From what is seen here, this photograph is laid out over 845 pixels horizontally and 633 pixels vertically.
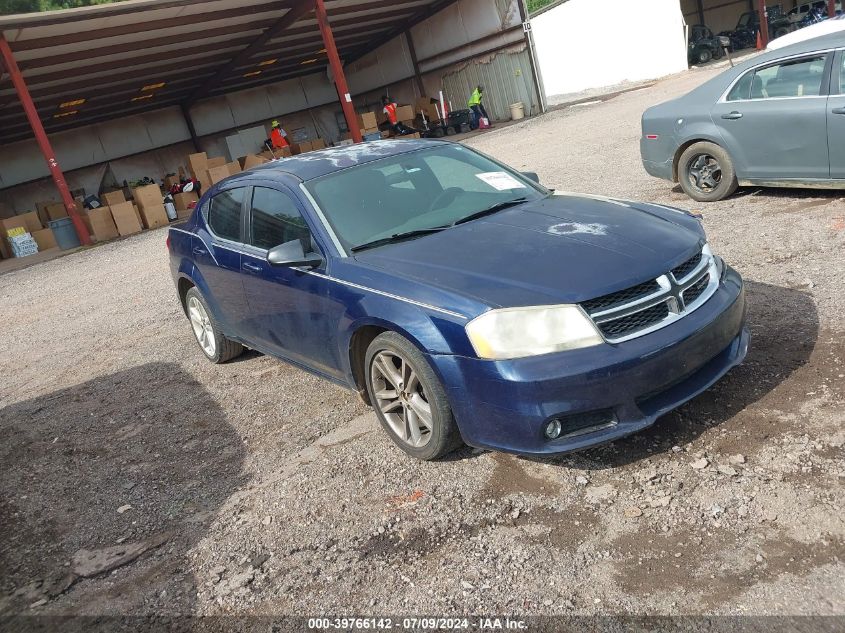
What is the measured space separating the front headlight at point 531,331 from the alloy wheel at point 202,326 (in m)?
3.38

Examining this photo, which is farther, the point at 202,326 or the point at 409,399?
the point at 202,326

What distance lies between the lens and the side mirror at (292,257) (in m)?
3.99

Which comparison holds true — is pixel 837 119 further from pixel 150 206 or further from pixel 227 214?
pixel 150 206

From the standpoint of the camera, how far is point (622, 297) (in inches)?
128

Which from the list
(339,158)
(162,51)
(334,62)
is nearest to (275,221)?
(339,158)

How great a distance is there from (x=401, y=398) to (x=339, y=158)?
73.4 inches

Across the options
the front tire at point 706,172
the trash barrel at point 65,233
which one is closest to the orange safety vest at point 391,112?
the trash barrel at point 65,233

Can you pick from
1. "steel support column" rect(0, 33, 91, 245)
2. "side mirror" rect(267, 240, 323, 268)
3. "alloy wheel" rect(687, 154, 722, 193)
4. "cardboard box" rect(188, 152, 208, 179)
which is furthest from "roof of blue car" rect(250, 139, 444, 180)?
"cardboard box" rect(188, 152, 208, 179)

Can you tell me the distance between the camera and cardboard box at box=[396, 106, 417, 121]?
93.7ft

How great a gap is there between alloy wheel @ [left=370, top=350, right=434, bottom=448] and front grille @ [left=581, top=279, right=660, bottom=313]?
93 centimetres

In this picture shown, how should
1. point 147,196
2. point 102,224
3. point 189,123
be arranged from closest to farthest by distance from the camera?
1. point 102,224
2. point 147,196
3. point 189,123

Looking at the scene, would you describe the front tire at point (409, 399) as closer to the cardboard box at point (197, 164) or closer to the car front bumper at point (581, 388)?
the car front bumper at point (581, 388)

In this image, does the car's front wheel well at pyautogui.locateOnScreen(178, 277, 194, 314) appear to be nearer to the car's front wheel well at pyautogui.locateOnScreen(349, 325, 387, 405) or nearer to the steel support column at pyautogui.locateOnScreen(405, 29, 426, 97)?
the car's front wheel well at pyautogui.locateOnScreen(349, 325, 387, 405)

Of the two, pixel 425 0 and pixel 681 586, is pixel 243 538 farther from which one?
pixel 425 0
